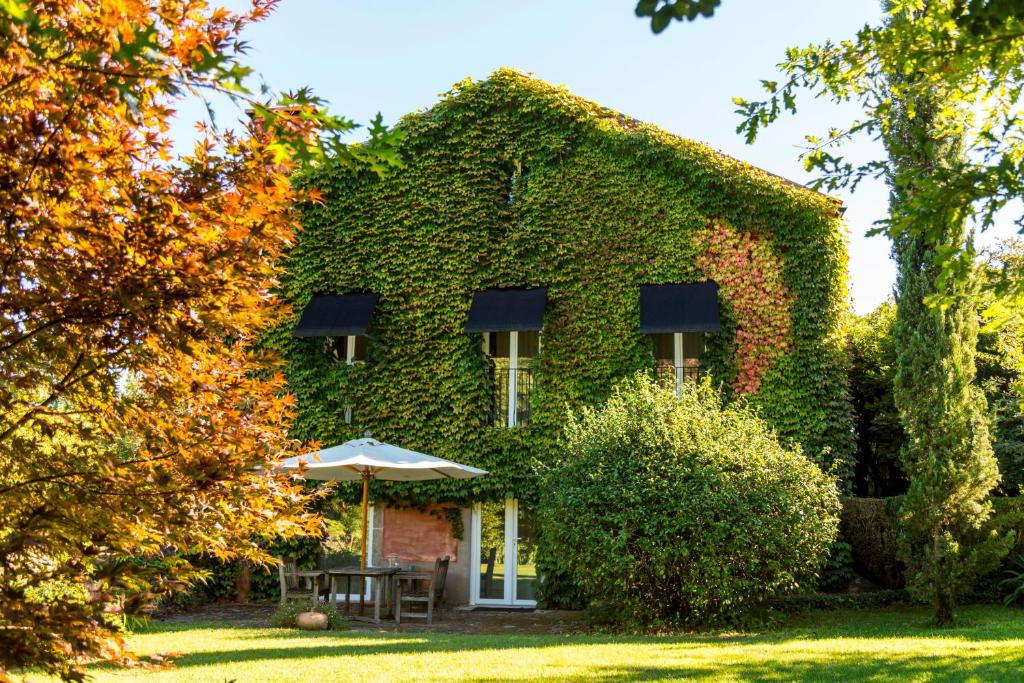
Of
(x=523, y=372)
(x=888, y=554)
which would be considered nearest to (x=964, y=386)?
(x=888, y=554)

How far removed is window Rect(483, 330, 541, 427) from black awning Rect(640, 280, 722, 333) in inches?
86.9

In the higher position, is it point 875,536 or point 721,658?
point 875,536

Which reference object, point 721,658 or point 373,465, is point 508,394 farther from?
point 721,658

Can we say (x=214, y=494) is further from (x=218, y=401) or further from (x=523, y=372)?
(x=523, y=372)

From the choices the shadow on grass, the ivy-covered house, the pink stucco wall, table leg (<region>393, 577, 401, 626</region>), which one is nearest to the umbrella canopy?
table leg (<region>393, 577, 401, 626</region>)

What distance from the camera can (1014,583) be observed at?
484 inches

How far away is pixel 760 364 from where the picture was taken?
14523 mm

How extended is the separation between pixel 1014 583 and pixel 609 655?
731cm

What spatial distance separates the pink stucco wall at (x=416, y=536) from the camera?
1536cm

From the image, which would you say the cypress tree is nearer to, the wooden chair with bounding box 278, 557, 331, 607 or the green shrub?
the green shrub

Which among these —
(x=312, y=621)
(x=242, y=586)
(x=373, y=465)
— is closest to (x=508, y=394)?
(x=373, y=465)

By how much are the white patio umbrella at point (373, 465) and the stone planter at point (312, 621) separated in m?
1.02

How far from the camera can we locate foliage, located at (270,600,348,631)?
11578mm

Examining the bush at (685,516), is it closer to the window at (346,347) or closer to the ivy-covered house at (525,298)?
the ivy-covered house at (525,298)
